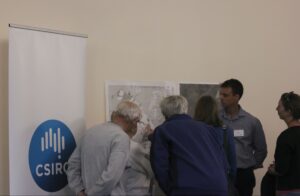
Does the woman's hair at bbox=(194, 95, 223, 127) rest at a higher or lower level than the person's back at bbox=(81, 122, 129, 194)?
higher

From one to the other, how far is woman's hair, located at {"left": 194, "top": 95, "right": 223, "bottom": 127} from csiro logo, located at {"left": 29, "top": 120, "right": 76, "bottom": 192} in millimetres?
1014

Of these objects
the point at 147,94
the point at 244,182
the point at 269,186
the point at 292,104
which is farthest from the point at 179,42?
the point at 269,186

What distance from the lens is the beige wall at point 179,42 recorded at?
3348mm

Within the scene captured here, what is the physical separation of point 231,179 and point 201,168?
1.91 ft

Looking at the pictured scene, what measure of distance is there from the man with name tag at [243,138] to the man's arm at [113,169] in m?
1.39

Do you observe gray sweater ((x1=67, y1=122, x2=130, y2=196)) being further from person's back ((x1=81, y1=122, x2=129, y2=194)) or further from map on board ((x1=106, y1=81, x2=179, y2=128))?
map on board ((x1=106, y1=81, x2=179, y2=128))

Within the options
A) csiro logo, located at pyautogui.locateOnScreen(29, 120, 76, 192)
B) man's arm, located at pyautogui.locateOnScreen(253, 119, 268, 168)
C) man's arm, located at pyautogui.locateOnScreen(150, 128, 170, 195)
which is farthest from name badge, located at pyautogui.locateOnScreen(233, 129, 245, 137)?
csiro logo, located at pyautogui.locateOnScreen(29, 120, 76, 192)

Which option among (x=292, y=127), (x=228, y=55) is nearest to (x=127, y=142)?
(x=292, y=127)

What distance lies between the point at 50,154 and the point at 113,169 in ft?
2.00

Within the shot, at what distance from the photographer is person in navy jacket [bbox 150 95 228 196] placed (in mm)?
2684

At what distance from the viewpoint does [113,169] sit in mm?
2689

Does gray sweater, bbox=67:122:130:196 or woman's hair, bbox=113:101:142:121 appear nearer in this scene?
gray sweater, bbox=67:122:130:196

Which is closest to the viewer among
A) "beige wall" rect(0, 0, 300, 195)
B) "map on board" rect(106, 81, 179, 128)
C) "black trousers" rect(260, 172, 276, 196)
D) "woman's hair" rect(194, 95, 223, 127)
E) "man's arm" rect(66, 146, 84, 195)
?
"man's arm" rect(66, 146, 84, 195)

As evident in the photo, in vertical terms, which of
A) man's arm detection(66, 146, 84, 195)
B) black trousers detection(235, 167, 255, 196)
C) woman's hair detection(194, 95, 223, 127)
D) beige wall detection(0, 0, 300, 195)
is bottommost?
black trousers detection(235, 167, 255, 196)
